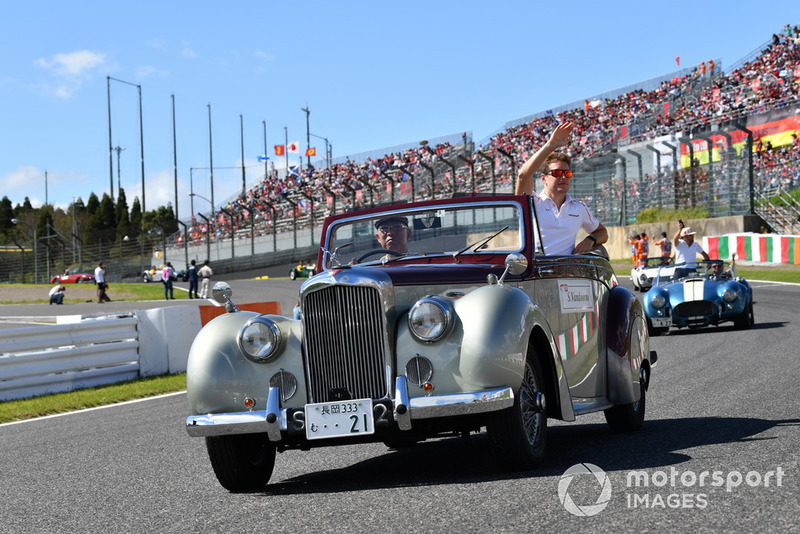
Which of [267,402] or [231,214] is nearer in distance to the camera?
[267,402]

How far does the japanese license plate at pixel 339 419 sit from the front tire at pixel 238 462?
1.85 ft

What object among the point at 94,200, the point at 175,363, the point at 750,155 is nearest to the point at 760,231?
the point at 750,155

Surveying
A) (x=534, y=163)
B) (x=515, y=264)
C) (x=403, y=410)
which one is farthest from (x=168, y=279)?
(x=403, y=410)

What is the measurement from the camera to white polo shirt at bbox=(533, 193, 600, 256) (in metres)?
7.32

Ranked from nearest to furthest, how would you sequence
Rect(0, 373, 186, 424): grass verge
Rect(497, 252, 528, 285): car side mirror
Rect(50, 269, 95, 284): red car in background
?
Rect(497, 252, 528, 285): car side mirror → Rect(0, 373, 186, 424): grass verge → Rect(50, 269, 95, 284): red car in background

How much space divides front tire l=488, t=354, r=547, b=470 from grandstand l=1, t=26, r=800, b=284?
24.8 m

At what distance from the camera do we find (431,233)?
6918 millimetres

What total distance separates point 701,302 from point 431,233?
35.8ft

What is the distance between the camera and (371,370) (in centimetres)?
564

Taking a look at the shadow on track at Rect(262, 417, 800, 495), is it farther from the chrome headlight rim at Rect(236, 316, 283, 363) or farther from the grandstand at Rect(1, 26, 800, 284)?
the grandstand at Rect(1, 26, 800, 284)

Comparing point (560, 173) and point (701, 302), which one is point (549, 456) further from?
point (701, 302)

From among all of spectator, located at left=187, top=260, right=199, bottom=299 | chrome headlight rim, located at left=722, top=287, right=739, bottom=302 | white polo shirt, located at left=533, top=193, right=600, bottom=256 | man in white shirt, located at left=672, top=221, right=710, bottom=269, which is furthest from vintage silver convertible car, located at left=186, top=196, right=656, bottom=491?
spectator, located at left=187, top=260, right=199, bottom=299

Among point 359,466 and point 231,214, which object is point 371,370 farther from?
point 231,214

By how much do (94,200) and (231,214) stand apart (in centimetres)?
7588
